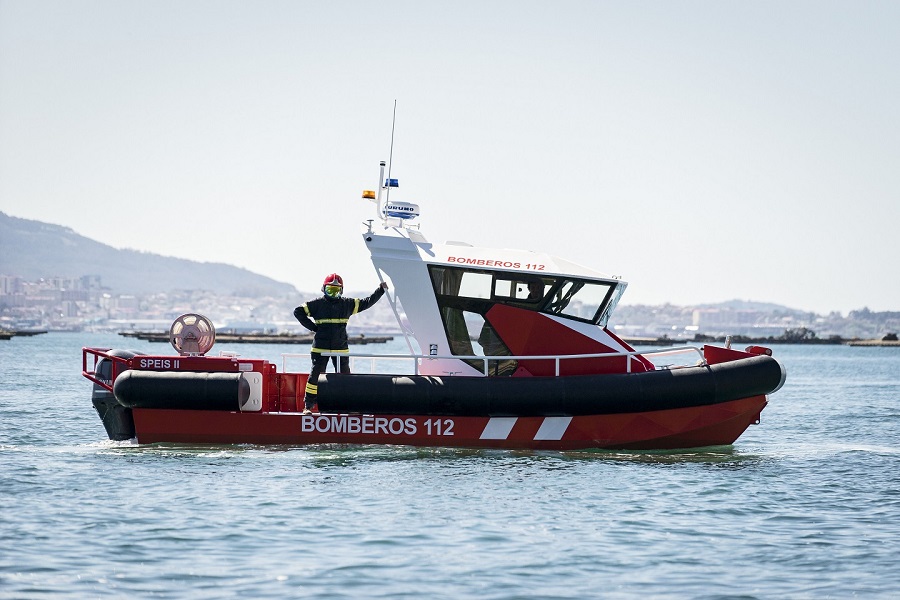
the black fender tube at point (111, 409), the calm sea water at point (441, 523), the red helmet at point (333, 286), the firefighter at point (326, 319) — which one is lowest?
the calm sea water at point (441, 523)

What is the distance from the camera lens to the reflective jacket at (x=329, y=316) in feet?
37.3

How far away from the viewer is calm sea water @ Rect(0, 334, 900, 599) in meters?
6.68

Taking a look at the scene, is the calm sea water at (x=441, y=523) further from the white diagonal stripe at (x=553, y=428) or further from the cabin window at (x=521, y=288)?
the cabin window at (x=521, y=288)

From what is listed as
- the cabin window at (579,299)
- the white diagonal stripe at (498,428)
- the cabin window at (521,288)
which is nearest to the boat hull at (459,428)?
the white diagonal stripe at (498,428)

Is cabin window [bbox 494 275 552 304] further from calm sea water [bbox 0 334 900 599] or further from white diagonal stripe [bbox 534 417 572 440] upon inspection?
calm sea water [bbox 0 334 900 599]

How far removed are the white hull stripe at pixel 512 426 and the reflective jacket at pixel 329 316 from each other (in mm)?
1754

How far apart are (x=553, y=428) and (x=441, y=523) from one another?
10.8 feet

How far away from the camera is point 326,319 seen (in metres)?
11.4

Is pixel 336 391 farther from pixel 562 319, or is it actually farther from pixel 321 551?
pixel 321 551

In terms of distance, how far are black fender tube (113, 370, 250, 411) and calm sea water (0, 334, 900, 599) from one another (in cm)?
53

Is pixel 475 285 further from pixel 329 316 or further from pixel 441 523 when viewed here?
pixel 441 523

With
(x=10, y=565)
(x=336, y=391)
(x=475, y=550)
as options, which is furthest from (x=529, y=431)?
(x=10, y=565)

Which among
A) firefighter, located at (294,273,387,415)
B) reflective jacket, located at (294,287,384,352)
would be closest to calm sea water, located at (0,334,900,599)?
firefighter, located at (294,273,387,415)

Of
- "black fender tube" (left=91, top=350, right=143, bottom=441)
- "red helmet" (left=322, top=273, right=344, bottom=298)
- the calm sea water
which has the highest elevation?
"red helmet" (left=322, top=273, right=344, bottom=298)
